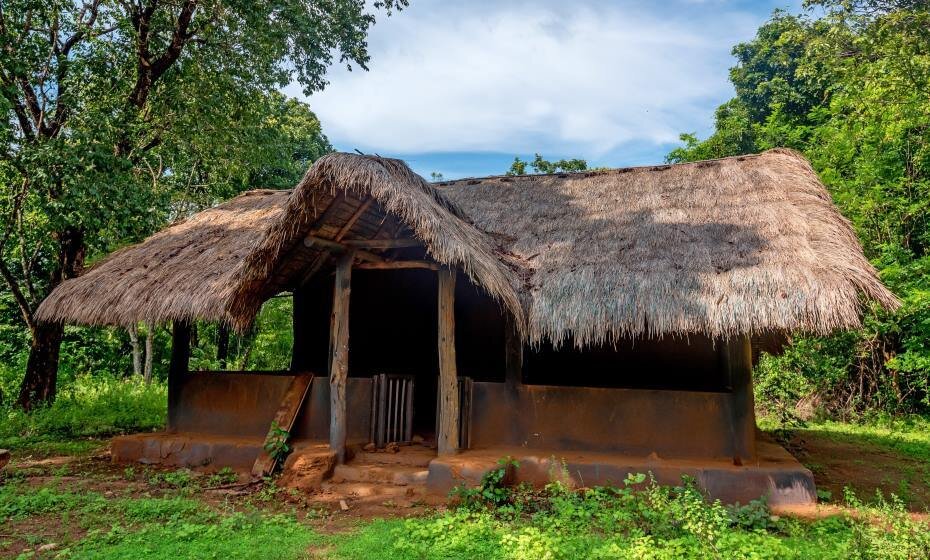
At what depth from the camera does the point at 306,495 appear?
5551 mm

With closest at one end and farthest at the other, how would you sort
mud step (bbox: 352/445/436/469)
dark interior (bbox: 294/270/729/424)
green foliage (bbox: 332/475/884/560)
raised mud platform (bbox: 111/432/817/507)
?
green foliage (bbox: 332/475/884/560), raised mud platform (bbox: 111/432/817/507), mud step (bbox: 352/445/436/469), dark interior (bbox: 294/270/729/424)

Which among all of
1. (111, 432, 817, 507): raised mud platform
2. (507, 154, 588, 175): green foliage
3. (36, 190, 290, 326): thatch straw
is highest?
(507, 154, 588, 175): green foliage

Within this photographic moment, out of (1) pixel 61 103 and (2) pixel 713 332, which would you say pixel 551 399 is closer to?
(2) pixel 713 332

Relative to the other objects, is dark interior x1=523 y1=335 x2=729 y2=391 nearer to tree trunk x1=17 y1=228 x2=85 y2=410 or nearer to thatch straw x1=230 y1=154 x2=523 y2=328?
thatch straw x1=230 y1=154 x2=523 y2=328

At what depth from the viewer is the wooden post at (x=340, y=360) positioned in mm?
6016

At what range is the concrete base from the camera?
5234 mm

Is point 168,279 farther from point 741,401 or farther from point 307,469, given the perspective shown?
point 741,401

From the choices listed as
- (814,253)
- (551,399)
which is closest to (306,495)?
(551,399)

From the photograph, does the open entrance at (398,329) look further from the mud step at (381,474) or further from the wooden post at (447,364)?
the mud step at (381,474)

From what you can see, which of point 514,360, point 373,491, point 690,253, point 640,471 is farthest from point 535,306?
point 373,491

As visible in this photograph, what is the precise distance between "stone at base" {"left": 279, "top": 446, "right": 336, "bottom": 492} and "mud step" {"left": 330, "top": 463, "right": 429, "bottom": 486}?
114 millimetres

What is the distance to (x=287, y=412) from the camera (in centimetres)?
651

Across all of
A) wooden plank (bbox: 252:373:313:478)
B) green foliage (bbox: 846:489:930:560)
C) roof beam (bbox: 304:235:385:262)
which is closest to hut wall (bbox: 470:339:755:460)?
green foliage (bbox: 846:489:930:560)

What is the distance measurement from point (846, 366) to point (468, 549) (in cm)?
1059
